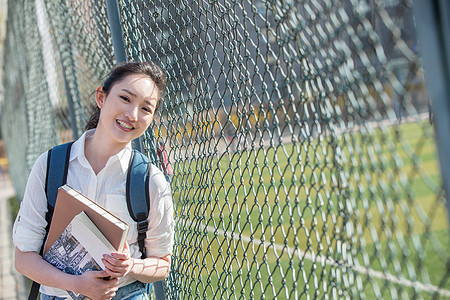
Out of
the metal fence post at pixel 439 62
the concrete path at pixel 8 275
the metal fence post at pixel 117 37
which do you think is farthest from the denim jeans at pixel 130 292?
the concrete path at pixel 8 275

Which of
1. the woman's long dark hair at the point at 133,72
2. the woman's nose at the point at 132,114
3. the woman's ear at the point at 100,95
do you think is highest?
the woman's long dark hair at the point at 133,72

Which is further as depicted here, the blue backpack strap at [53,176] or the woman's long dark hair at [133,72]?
the woman's long dark hair at [133,72]

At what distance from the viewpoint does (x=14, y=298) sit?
4.50m

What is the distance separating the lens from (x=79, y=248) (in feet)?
5.49

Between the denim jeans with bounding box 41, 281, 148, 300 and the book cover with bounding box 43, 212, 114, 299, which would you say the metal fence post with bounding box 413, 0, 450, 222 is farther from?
the denim jeans with bounding box 41, 281, 148, 300

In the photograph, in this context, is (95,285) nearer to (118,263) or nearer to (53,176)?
(118,263)

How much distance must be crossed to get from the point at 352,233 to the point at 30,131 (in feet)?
19.3

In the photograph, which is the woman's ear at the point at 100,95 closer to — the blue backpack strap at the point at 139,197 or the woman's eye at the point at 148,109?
the woman's eye at the point at 148,109

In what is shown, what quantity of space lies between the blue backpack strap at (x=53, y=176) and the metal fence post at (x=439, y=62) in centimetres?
131

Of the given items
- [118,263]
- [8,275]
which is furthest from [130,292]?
[8,275]

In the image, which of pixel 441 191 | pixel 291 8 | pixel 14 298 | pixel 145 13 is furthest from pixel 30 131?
pixel 441 191

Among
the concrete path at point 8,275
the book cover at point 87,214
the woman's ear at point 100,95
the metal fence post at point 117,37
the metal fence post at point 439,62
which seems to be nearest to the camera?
the metal fence post at point 439,62

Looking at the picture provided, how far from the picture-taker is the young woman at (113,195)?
65.5 inches

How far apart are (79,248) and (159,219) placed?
278 mm
